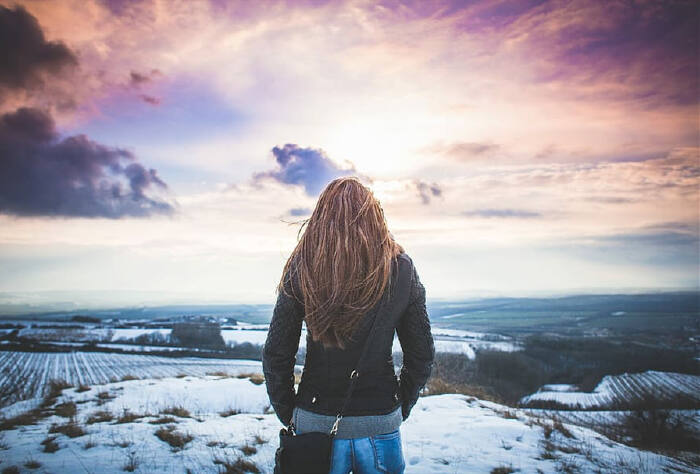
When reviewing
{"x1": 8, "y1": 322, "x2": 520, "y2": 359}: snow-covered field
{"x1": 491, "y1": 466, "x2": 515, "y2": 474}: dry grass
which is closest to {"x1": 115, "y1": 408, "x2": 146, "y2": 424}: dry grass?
{"x1": 491, "y1": 466, "x2": 515, "y2": 474}: dry grass

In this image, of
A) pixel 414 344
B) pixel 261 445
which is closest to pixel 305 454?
pixel 414 344

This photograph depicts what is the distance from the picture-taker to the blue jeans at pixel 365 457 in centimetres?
198

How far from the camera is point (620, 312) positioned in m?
103

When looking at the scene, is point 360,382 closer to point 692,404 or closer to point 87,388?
point 87,388

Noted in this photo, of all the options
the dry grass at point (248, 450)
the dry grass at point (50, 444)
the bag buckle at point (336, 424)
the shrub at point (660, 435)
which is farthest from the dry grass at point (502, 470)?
the dry grass at point (50, 444)

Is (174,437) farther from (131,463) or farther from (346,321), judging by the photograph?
(346,321)

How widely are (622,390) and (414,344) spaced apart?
46.8 meters

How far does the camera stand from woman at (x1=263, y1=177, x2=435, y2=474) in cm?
203

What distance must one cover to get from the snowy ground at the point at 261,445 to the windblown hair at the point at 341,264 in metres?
4.57

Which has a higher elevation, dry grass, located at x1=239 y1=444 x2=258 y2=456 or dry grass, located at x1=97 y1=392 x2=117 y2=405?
dry grass, located at x1=239 y1=444 x2=258 y2=456

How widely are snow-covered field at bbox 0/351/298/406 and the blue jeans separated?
1258 inches

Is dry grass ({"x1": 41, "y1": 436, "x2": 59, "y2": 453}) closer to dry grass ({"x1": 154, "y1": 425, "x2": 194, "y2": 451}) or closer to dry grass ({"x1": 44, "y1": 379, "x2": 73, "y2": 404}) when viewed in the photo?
dry grass ({"x1": 154, "y1": 425, "x2": 194, "y2": 451})

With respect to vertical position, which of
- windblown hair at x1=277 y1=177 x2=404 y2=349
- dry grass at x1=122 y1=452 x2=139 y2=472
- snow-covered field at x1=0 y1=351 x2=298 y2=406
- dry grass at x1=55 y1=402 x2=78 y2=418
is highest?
windblown hair at x1=277 y1=177 x2=404 y2=349

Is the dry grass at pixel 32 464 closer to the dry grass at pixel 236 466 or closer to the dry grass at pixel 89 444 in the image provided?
the dry grass at pixel 89 444
